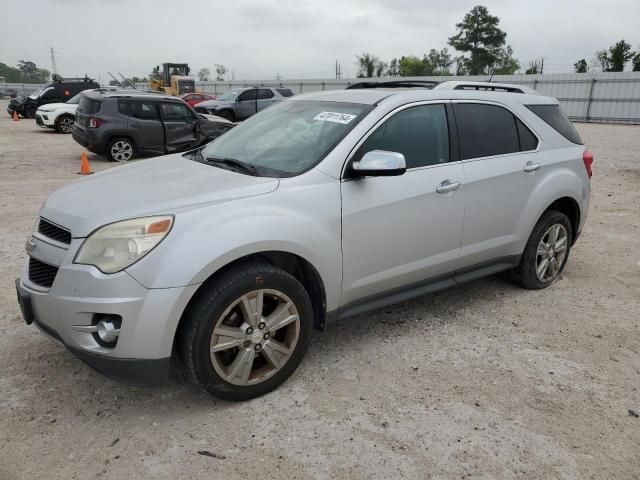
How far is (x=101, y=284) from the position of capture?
2.53 metres

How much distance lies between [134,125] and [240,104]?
30.8ft

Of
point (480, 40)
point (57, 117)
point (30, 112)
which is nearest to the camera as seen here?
point (57, 117)

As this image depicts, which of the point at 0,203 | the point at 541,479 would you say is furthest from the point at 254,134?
the point at 0,203

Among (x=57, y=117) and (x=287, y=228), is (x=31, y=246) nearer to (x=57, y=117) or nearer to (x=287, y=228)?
(x=287, y=228)

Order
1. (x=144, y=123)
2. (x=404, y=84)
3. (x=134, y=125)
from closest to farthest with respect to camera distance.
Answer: (x=404, y=84), (x=134, y=125), (x=144, y=123)

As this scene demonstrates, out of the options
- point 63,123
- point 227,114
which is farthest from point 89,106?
point 227,114

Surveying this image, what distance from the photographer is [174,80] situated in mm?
35031

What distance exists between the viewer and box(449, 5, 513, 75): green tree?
213 ft

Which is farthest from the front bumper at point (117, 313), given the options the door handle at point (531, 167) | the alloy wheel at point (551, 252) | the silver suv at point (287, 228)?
the alloy wheel at point (551, 252)

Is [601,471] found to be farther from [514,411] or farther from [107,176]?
[107,176]

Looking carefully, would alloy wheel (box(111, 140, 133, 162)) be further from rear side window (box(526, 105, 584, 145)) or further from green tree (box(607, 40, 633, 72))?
green tree (box(607, 40, 633, 72))

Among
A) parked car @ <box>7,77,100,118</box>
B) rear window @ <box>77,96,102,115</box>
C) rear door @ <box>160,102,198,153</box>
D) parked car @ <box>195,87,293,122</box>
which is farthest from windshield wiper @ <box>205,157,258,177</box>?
parked car @ <box>7,77,100,118</box>

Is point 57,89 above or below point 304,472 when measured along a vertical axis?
above

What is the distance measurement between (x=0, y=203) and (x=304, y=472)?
7.27m
